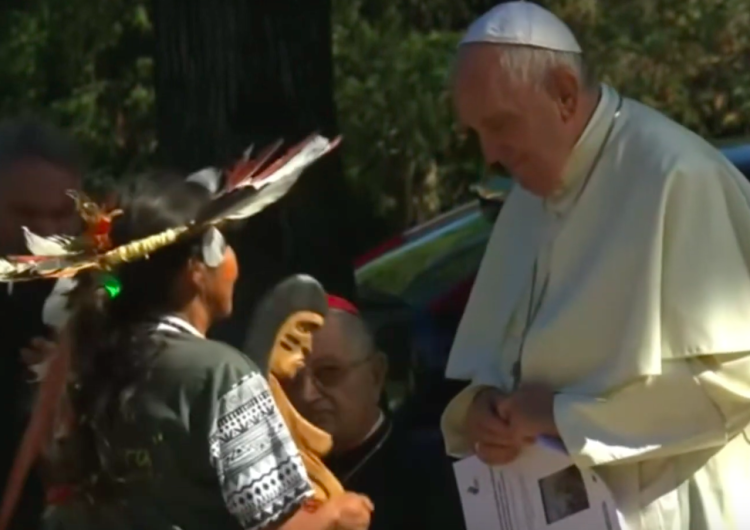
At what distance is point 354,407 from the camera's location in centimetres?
403

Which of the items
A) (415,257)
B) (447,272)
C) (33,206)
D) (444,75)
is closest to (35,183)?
(33,206)

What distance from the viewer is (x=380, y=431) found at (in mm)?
4109

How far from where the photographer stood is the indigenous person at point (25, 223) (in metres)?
3.48

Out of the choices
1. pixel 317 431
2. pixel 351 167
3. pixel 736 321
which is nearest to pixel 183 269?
pixel 317 431

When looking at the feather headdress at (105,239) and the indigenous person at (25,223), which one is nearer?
the feather headdress at (105,239)

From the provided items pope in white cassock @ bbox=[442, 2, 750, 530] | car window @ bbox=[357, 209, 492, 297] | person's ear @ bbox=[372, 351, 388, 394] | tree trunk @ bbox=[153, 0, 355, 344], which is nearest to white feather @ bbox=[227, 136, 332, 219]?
pope in white cassock @ bbox=[442, 2, 750, 530]

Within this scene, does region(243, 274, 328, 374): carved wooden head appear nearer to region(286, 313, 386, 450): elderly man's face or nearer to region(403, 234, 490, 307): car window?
region(286, 313, 386, 450): elderly man's face

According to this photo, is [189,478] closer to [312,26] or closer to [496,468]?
[496,468]

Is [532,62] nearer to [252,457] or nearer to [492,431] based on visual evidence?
[492,431]

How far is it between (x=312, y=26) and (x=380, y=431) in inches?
49.1

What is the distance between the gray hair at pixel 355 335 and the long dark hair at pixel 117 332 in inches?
36.2

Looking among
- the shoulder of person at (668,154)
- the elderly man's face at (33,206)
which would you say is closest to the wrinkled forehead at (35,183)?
the elderly man's face at (33,206)

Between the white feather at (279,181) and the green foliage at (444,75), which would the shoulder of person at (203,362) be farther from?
the green foliage at (444,75)

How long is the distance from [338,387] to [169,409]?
1047mm
